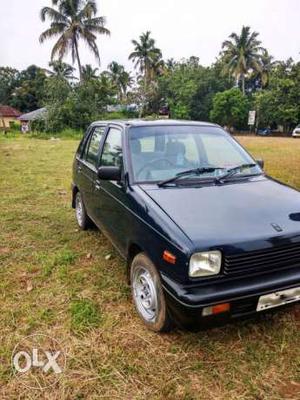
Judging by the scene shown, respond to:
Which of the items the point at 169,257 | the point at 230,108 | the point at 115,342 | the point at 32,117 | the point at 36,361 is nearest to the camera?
the point at 169,257

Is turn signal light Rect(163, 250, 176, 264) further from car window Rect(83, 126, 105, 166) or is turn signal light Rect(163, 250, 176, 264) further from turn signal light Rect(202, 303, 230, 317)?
car window Rect(83, 126, 105, 166)

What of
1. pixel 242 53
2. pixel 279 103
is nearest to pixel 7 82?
pixel 242 53

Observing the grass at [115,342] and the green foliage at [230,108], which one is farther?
the green foliage at [230,108]

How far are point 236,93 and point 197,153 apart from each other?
38.2 meters

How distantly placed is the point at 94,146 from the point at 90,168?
306mm

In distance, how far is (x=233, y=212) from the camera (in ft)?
8.23

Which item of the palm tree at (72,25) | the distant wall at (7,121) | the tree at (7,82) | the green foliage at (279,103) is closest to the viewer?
the palm tree at (72,25)

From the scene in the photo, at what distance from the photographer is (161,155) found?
3.37m

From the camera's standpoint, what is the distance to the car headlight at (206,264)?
→ 2.14 meters

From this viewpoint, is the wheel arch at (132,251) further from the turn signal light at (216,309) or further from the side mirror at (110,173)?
the turn signal light at (216,309)

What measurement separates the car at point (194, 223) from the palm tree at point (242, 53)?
4332 centimetres

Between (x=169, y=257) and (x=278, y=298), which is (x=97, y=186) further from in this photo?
(x=278, y=298)

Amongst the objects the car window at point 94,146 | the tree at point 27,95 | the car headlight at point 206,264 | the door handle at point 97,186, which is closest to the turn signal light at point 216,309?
the car headlight at point 206,264

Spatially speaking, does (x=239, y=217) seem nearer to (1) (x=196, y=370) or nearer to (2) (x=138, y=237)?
(2) (x=138, y=237)
